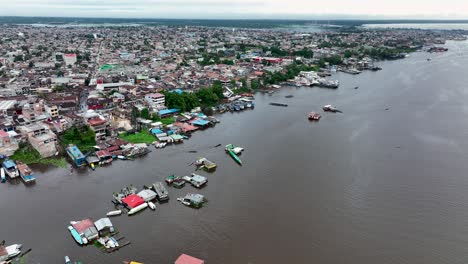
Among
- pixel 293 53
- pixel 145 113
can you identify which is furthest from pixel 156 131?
pixel 293 53

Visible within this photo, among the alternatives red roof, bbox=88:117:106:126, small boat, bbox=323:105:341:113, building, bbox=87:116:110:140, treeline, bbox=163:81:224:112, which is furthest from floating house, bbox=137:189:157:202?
small boat, bbox=323:105:341:113

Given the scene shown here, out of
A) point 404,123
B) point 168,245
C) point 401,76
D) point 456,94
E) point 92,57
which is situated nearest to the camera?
point 168,245

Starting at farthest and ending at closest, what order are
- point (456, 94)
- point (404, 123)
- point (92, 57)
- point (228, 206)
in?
Answer: point (92, 57), point (456, 94), point (404, 123), point (228, 206)

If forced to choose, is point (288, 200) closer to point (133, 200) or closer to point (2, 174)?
point (133, 200)

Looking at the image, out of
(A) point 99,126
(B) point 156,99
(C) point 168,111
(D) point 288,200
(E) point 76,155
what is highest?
(B) point 156,99

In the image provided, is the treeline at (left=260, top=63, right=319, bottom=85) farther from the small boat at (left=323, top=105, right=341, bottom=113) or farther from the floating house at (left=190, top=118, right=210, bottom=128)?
the floating house at (left=190, top=118, right=210, bottom=128)

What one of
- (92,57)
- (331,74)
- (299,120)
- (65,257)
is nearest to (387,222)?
(65,257)

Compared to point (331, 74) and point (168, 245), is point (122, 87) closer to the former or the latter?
point (168, 245)
